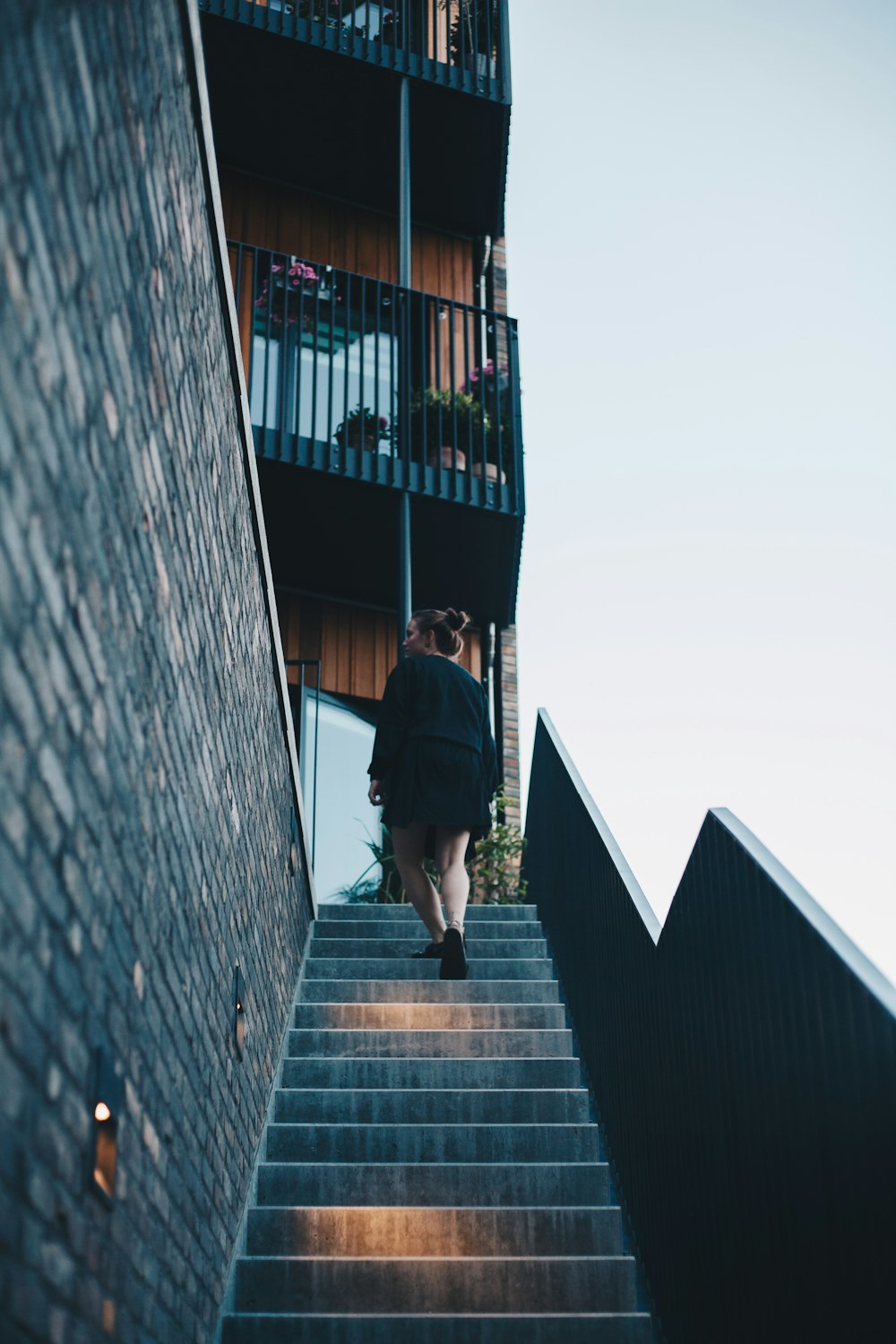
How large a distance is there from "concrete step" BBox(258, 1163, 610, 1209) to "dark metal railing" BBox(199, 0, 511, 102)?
7.92 m

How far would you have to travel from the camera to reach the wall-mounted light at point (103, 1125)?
80.5 inches

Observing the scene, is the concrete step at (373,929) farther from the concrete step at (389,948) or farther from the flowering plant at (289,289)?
the flowering plant at (289,289)

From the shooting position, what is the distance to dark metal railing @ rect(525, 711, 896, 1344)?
7.16 ft

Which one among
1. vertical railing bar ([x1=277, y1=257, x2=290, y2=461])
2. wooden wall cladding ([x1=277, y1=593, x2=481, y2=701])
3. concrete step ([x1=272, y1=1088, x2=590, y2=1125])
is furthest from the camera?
wooden wall cladding ([x1=277, y1=593, x2=481, y2=701])

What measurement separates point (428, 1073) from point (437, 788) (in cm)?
123

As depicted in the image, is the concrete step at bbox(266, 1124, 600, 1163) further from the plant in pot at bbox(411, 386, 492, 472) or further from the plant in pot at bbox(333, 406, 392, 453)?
the plant in pot at bbox(411, 386, 492, 472)

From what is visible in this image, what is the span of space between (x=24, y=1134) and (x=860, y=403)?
34.3ft

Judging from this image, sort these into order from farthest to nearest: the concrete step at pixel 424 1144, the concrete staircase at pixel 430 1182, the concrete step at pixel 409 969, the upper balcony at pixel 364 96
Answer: the upper balcony at pixel 364 96
the concrete step at pixel 409 969
the concrete step at pixel 424 1144
the concrete staircase at pixel 430 1182

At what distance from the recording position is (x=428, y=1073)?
4.88 metres

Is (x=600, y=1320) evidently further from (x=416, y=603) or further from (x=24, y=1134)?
(x=416, y=603)

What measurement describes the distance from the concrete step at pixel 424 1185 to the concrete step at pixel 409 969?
1446 mm

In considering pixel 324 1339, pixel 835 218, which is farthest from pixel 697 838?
pixel 835 218

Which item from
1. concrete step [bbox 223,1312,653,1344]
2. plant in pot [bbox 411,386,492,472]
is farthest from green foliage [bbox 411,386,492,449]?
concrete step [bbox 223,1312,653,1344]

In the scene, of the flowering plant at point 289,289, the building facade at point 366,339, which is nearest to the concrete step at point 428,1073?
the building facade at point 366,339
